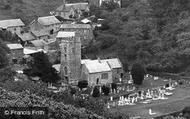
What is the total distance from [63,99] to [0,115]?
42.1 ft

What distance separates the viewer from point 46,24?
7288 cm

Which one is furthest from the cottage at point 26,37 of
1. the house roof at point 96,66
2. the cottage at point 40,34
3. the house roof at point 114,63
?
the house roof at point 96,66

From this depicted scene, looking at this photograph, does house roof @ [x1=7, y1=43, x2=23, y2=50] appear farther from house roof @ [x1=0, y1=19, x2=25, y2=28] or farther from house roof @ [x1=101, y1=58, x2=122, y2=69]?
house roof @ [x1=101, y1=58, x2=122, y2=69]

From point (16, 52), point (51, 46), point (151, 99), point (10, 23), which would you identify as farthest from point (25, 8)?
point (151, 99)

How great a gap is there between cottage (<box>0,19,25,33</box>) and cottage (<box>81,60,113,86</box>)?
1711cm

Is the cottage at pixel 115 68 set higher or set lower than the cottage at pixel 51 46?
lower

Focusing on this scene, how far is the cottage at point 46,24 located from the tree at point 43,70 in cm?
1887

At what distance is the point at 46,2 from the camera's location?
8812 cm

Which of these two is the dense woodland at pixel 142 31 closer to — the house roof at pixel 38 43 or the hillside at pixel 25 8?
the hillside at pixel 25 8

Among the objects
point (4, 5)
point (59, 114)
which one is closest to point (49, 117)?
point (59, 114)

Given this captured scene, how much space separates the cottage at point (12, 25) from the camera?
7038cm

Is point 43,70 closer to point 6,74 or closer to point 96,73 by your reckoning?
point 6,74

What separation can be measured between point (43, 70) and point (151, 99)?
10.6m

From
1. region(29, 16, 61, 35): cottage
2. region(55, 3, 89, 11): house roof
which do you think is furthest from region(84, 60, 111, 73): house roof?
region(55, 3, 89, 11): house roof
